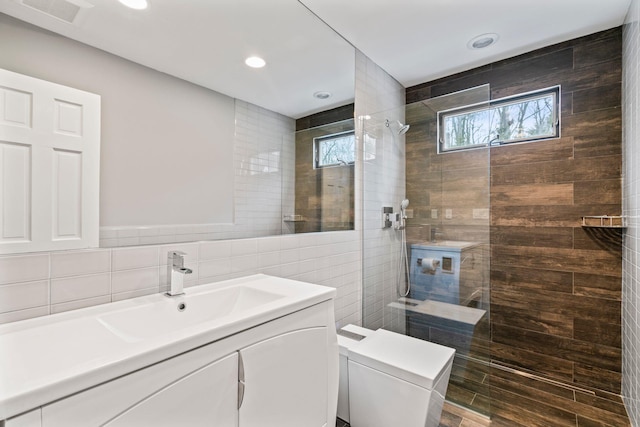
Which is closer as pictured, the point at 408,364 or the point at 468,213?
the point at 408,364

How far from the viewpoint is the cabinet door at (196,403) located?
703 millimetres

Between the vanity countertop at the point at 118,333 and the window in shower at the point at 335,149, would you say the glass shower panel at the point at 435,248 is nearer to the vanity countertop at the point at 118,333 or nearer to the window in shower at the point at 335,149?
the window in shower at the point at 335,149

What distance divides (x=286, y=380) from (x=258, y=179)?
39.1 inches

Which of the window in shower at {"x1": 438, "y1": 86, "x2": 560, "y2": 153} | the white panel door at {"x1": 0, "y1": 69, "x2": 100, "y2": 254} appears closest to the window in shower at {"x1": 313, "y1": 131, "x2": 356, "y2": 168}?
the window in shower at {"x1": 438, "y1": 86, "x2": 560, "y2": 153}

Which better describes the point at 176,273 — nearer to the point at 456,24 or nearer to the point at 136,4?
the point at 136,4

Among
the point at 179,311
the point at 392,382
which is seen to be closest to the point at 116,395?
the point at 179,311

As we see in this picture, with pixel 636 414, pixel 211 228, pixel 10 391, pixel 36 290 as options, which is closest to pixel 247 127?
pixel 211 228

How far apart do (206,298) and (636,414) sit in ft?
7.90

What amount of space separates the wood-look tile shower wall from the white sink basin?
1525mm

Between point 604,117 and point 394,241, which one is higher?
point 604,117

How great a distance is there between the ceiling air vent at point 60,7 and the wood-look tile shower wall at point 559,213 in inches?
81.7

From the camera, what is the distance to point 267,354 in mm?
1013

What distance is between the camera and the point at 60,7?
99cm

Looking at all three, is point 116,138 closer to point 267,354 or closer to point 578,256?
point 267,354
